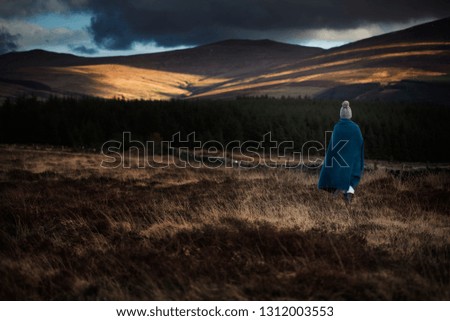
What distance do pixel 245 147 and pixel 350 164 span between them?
69052 millimetres

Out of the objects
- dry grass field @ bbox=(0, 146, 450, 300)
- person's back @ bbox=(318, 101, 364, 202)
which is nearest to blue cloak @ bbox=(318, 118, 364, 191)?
person's back @ bbox=(318, 101, 364, 202)

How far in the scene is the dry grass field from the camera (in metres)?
A: 4.81

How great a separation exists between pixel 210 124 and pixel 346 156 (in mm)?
73988

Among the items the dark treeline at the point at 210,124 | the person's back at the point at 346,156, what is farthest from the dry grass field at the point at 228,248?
the dark treeline at the point at 210,124

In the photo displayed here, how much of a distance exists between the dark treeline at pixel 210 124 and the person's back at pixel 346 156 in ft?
217

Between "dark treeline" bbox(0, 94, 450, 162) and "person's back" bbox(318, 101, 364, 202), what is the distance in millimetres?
66134

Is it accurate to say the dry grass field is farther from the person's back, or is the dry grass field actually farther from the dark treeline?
the dark treeline

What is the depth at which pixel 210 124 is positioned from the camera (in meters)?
83.4

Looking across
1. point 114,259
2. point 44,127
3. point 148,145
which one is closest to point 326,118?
point 148,145

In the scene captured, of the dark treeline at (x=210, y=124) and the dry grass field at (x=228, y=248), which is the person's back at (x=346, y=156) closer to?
the dry grass field at (x=228, y=248)

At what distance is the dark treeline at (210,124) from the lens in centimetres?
7744

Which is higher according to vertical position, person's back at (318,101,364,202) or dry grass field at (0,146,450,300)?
person's back at (318,101,364,202)

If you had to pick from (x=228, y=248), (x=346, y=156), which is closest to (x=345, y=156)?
(x=346, y=156)

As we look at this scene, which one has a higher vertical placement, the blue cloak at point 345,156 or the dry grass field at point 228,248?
the blue cloak at point 345,156
